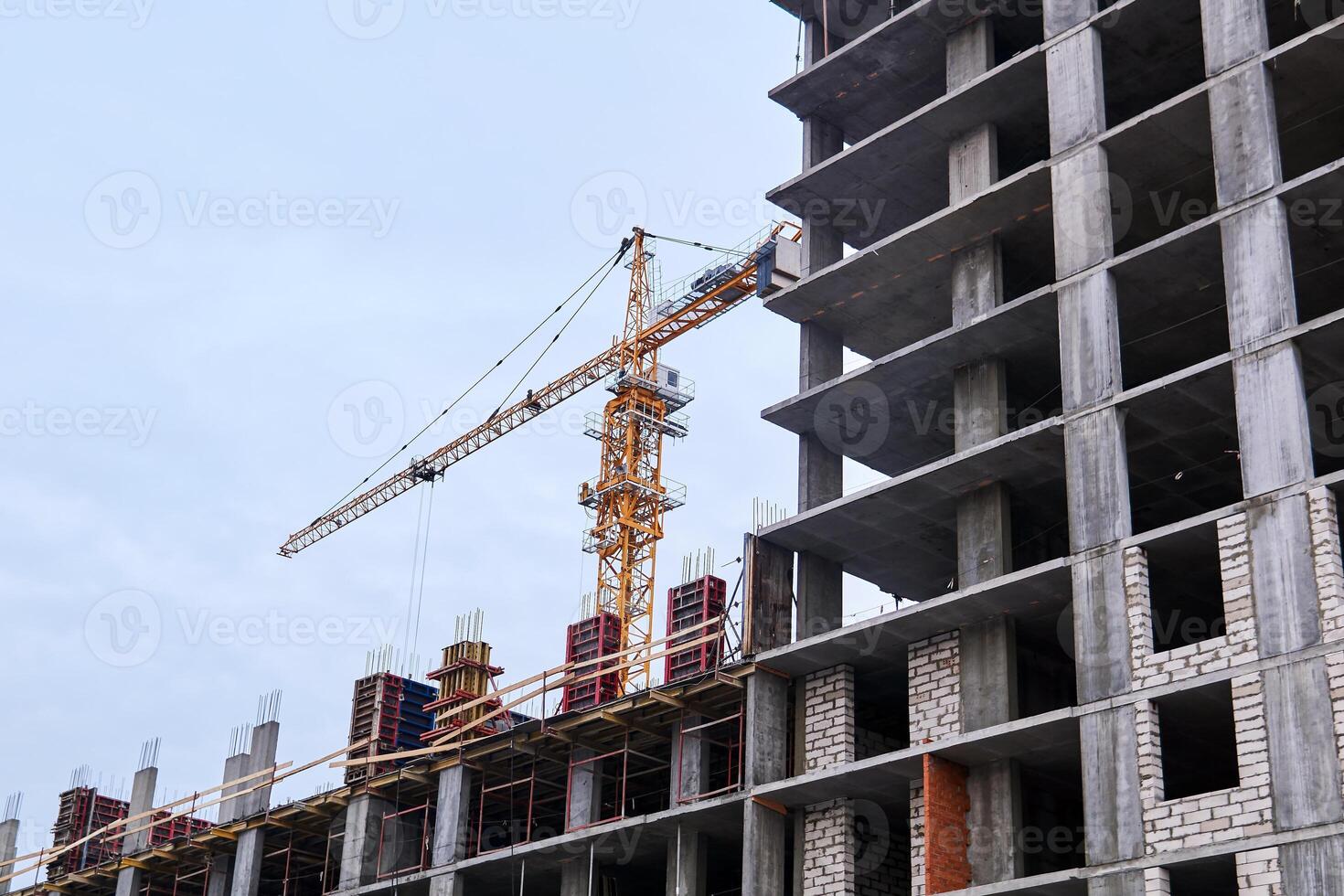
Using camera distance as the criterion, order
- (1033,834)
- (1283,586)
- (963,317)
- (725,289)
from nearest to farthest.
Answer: (1283,586) < (1033,834) < (963,317) < (725,289)

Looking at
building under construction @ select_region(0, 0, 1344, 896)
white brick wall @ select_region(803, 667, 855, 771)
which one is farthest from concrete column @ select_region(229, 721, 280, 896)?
white brick wall @ select_region(803, 667, 855, 771)

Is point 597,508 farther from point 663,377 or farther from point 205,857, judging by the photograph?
point 205,857

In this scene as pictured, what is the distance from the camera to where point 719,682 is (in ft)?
130

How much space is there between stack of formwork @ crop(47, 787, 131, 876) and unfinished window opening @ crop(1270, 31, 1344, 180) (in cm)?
4600

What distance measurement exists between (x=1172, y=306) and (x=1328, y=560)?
28.8 feet

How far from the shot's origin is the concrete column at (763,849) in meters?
36.7

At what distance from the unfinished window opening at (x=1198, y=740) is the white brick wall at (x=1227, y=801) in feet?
2.47

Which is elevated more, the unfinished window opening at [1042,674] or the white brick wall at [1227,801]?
the unfinished window opening at [1042,674]

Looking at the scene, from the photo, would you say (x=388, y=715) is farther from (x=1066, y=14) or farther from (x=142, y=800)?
(x=1066, y=14)

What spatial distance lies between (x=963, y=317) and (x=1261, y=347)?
8.96 m

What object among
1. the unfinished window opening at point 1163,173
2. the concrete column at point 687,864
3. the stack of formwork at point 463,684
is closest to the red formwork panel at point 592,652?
the stack of formwork at point 463,684

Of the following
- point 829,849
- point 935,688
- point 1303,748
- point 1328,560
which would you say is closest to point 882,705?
point 935,688

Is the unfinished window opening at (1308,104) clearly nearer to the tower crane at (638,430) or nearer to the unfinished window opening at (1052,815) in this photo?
the unfinished window opening at (1052,815)

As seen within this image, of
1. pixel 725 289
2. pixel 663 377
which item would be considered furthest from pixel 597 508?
pixel 725 289
